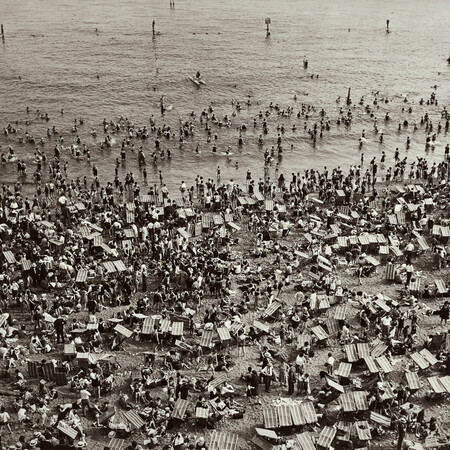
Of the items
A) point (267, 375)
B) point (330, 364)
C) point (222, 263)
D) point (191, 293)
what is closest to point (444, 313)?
point (330, 364)

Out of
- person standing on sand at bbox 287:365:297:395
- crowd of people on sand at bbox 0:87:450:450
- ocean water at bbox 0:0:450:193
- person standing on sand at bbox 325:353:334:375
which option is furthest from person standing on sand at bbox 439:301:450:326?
ocean water at bbox 0:0:450:193

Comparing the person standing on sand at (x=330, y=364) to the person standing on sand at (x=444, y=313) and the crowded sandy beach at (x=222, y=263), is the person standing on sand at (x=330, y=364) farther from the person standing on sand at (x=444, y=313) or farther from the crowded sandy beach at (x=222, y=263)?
the person standing on sand at (x=444, y=313)

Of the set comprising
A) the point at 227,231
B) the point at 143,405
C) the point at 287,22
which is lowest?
the point at 143,405

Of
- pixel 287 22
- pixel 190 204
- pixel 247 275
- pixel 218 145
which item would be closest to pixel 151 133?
pixel 218 145

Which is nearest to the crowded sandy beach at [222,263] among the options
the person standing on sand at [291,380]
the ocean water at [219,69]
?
the person standing on sand at [291,380]

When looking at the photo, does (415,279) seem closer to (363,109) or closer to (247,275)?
(247,275)

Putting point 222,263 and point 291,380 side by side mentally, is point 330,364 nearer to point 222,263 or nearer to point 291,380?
point 291,380
